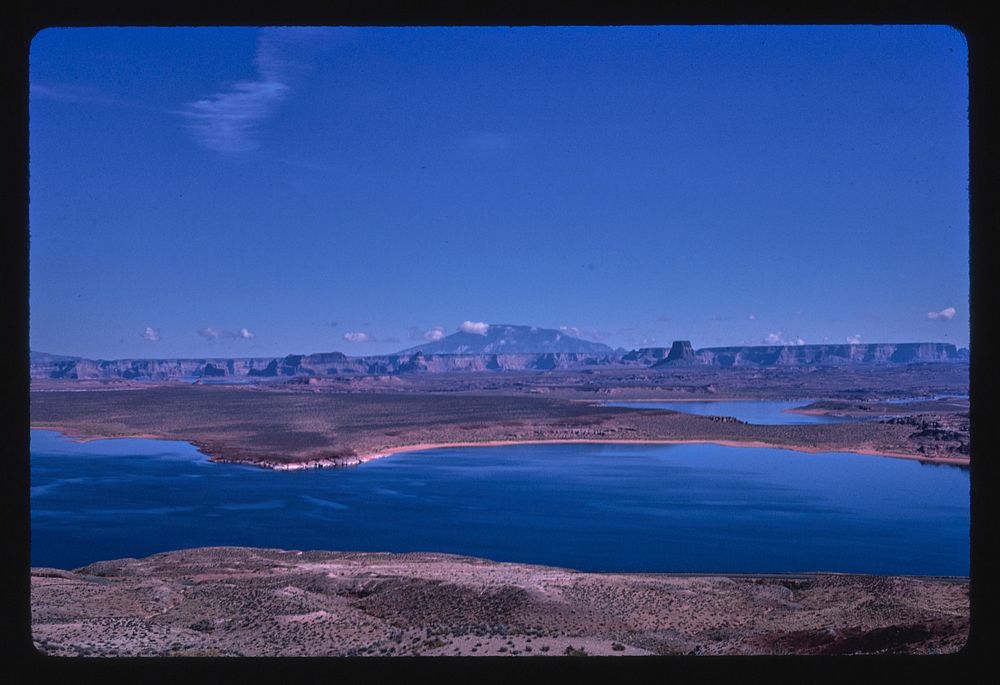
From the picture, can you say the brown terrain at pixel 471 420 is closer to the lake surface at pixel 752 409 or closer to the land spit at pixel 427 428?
the land spit at pixel 427 428

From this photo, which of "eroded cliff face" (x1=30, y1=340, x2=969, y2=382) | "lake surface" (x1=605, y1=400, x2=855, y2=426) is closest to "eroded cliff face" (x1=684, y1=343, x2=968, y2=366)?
"eroded cliff face" (x1=30, y1=340, x2=969, y2=382)

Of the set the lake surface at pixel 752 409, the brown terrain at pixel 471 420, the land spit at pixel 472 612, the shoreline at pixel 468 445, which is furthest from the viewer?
the lake surface at pixel 752 409

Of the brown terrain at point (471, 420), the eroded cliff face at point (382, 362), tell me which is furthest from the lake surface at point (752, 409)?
the eroded cliff face at point (382, 362)

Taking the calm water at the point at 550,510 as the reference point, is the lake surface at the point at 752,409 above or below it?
above

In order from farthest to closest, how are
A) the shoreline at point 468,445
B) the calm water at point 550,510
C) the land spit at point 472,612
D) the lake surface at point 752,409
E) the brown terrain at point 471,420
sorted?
1. the lake surface at point 752,409
2. the brown terrain at point 471,420
3. the shoreline at point 468,445
4. the calm water at point 550,510
5. the land spit at point 472,612
